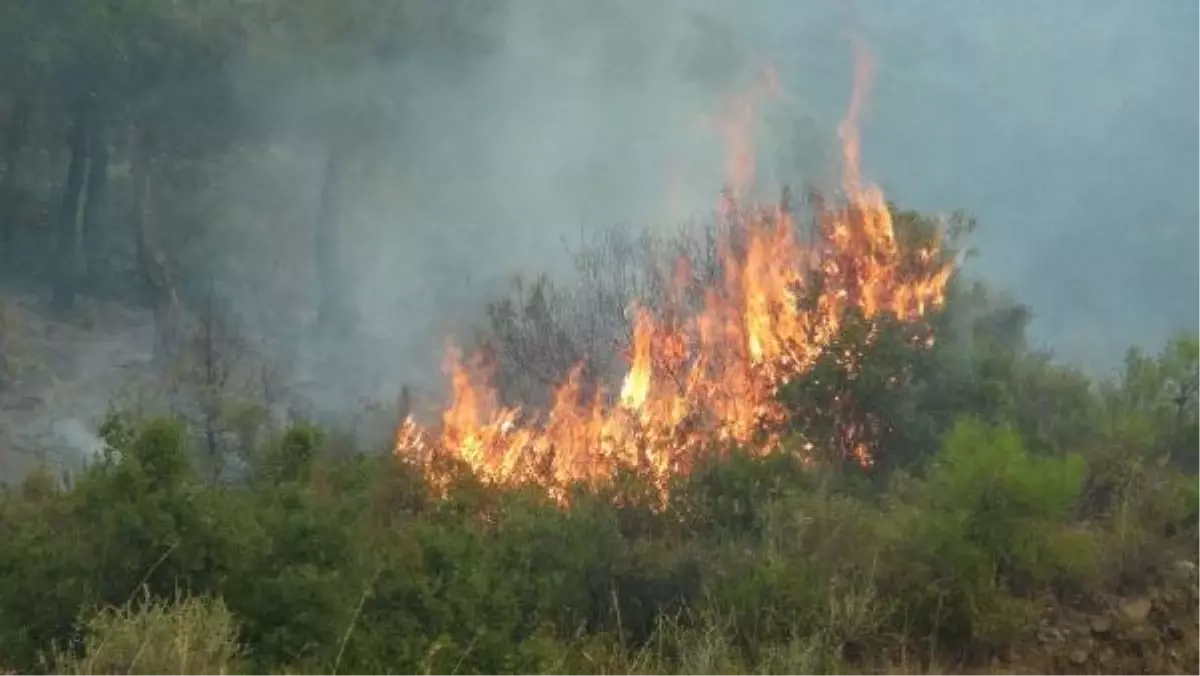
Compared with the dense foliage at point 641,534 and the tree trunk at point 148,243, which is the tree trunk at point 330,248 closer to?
the tree trunk at point 148,243

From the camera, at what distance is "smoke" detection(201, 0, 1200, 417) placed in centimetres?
1596

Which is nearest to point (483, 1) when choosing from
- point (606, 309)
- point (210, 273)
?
point (210, 273)

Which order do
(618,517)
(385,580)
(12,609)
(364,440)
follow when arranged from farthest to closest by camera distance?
(364,440) < (618,517) < (385,580) < (12,609)

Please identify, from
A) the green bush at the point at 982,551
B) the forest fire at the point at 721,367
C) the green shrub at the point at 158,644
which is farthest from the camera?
the forest fire at the point at 721,367

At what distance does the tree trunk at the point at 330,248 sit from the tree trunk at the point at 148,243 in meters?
1.88

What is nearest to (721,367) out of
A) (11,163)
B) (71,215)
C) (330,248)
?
(330,248)

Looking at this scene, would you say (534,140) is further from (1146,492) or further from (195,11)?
(1146,492)

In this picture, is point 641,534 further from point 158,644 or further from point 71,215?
point 71,215

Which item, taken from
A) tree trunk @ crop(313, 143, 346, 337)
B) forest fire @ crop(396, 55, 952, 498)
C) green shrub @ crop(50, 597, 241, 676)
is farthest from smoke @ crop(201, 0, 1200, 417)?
green shrub @ crop(50, 597, 241, 676)

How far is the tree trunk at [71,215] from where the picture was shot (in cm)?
1434

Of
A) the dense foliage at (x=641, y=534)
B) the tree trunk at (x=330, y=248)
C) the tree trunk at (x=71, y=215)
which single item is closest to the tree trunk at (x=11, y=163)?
the tree trunk at (x=71, y=215)

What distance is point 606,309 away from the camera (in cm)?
1113

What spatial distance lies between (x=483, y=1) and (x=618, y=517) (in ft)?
34.7

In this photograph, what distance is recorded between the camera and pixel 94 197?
1516 centimetres
